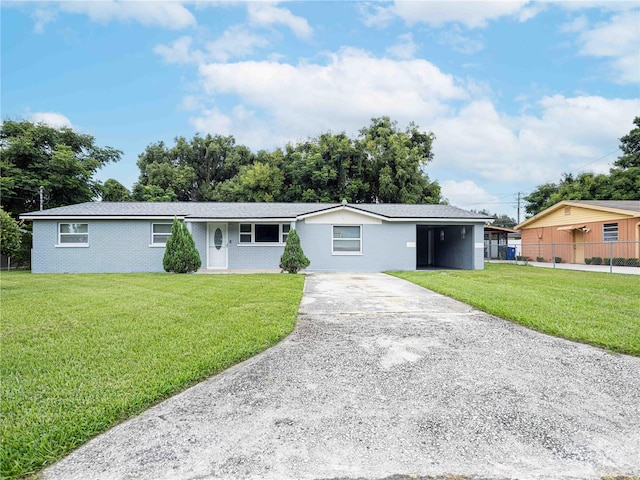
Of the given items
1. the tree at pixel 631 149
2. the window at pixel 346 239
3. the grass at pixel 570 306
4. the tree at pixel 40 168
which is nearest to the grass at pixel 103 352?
the grass at pixel 570 306

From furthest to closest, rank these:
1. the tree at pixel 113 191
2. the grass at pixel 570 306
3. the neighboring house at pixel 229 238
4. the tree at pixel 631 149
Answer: the tree at pixel 631 149, the tree at pixel 113 191, the neighboring house at pixel 229 238, the grass at pixel 570 306

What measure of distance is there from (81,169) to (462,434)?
25.9 meters

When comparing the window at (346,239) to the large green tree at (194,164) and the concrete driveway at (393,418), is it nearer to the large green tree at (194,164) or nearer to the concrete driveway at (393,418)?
the concrete driveway at (393,418)

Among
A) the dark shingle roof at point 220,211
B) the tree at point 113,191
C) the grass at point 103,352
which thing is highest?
the tree at point 113,191

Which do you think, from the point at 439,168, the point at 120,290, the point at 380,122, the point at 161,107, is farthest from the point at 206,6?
the point at 439,168

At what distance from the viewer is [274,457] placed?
7.22 ft

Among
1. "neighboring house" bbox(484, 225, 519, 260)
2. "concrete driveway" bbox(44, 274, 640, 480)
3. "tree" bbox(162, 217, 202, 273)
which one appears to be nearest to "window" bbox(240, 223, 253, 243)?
"tree" bbox(162, 217, 202, 273)

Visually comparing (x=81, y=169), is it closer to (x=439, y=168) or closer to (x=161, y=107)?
(x=161, y=107)

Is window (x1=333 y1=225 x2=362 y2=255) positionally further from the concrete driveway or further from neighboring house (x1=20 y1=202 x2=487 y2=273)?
the concrete driveway

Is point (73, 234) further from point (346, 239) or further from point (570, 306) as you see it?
point (570, 306)

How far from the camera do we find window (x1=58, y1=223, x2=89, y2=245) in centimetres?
1492

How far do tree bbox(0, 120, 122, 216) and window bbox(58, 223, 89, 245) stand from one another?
8.68 metres

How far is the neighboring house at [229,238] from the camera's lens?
582 inches

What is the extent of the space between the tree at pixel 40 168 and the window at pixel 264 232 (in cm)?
1413
